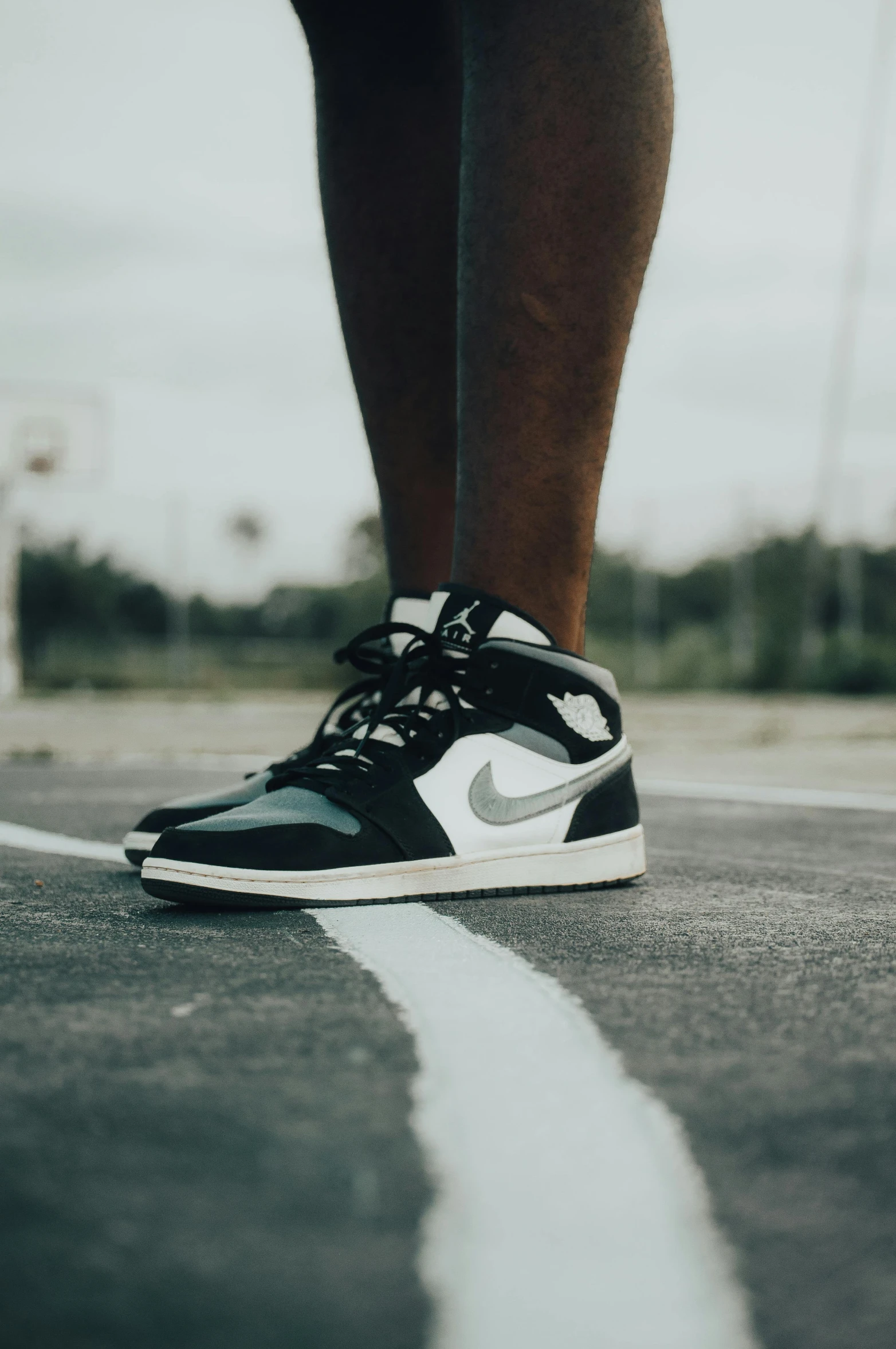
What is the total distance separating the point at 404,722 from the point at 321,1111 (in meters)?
0.66

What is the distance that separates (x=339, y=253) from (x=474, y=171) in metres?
0.37

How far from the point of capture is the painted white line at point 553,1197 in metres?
0.36

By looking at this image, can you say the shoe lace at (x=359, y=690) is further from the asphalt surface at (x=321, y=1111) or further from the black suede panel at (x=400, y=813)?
the asphalt surface at (x=321, y=1111)

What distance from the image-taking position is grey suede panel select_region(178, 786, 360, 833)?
1.01 metres

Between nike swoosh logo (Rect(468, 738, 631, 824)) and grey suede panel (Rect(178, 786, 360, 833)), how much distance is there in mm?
117

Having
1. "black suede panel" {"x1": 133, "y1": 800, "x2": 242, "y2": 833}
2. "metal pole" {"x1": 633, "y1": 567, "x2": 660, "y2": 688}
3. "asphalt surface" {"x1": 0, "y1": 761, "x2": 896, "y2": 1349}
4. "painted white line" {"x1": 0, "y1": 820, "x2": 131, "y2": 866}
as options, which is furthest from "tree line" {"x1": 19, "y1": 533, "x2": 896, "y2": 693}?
"asphalt surface" {"x1": 0, "y1": 761, "x2": 896, "y2": 1349}

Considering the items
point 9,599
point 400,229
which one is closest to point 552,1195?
point 400,229

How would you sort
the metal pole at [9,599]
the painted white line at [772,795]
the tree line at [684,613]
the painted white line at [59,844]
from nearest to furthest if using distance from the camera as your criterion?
the painted white line at [59,844]
the painted white line at [772,795]
the metal pole at [9,599]
the tree line at [684,613]

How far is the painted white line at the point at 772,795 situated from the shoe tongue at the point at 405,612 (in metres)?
0.75

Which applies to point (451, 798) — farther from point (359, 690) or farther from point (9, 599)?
point (9, 599)

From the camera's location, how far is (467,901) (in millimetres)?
1068

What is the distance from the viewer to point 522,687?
1176mm

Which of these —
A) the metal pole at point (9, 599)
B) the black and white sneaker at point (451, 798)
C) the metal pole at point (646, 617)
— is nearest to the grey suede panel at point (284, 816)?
the black and white sneaker at point (451, 798)

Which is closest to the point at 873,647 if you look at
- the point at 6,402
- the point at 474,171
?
the point at 6,402
